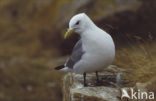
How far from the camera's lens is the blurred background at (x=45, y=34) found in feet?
25.2

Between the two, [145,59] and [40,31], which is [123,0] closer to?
[40,31]

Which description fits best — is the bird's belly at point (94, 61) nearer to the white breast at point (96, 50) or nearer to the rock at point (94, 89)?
the white breast at point (96, 50)

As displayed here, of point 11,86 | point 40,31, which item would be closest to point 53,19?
point 40,31

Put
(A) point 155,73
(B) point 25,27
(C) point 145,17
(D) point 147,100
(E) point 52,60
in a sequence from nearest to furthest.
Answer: (D) point 147,100 → (A) point 155,73 → (C) point 145,17 → (E) point 52,60 → (B) point 25,27

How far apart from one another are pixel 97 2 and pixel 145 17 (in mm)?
882

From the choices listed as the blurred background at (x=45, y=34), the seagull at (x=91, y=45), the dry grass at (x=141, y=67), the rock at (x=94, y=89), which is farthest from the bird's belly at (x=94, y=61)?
the blurred background at (x=45, y=34)

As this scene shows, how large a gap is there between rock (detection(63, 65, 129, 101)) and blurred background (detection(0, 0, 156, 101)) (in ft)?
7.04

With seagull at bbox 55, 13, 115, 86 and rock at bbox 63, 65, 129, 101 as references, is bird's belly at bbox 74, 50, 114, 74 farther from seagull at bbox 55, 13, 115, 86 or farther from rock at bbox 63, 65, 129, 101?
rock at bbox 63, 65, 129, 101

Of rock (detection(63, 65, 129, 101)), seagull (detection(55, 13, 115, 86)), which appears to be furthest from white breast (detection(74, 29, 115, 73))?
rock (detection(63, 65, 129, 101))

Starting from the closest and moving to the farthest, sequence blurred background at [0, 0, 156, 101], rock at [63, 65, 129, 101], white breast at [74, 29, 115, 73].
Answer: white breast at [74, 29, 115, 73] → rock at [63, 65, 129, 101] → blurred background at [0, 0, 156, 101]

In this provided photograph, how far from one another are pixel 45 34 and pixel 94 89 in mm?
5765

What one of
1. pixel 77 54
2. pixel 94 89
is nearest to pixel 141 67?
pixel 94 89

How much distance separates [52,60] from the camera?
9203 millimetres

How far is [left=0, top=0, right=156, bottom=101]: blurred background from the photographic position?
303 inches
